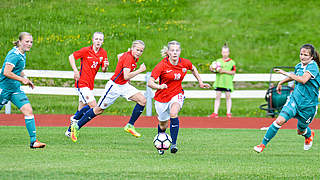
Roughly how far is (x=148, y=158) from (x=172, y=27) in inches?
1052

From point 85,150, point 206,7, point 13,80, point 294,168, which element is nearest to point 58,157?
point 85,150

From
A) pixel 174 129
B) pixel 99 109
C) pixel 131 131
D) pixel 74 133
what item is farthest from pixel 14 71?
pixel 131 131

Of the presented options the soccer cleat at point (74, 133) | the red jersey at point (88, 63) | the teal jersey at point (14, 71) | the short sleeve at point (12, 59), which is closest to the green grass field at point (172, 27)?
the red jersey at point (88, 63)

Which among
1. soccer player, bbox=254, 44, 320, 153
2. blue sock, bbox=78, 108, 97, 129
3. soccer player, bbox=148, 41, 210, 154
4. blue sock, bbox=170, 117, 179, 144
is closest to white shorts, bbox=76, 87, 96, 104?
blue sock, bbox=78, 108, 97, 129

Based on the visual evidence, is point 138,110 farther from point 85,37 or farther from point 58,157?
point 85,37

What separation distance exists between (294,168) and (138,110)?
426 cm

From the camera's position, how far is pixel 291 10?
3672 cm

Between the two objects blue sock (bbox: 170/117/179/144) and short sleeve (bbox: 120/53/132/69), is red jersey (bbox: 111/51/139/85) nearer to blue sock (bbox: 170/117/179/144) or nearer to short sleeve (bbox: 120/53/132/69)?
short sleeve (bbox: 120/53/132/69)

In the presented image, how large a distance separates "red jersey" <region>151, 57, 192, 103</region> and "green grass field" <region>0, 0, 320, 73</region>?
60.1 ft

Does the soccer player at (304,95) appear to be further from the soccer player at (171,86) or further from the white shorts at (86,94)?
the white shorts at (86,94)

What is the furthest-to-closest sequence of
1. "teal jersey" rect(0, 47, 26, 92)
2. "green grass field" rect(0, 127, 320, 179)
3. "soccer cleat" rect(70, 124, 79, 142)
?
"soccer cleat" rect(70, 124, 79, 142), "teal jersey" rect(0, 47, 26, 92), "green grass field" rect(0, 127, 320, 179)

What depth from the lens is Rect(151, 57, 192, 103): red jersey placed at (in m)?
8.13

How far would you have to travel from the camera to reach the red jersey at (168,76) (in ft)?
26.7

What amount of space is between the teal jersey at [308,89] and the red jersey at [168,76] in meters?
1.81
